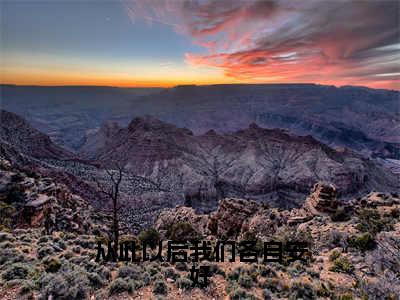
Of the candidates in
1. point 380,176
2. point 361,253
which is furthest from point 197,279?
point 380,176

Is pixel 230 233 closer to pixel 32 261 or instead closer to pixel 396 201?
pixel 396 201

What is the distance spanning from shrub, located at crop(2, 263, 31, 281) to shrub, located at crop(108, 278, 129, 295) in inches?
126

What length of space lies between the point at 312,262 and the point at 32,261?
13.2 meters

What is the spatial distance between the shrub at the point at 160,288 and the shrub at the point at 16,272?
457cm

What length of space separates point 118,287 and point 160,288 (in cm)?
139

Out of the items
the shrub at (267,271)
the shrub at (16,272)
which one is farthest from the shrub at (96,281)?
the shrub at (267,271)

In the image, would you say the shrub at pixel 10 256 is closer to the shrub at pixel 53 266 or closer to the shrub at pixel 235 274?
the shrub at pixel 53 266

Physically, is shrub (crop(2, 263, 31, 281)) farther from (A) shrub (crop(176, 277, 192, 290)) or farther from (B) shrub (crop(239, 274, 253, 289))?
(B) shrub (crop(239, 274, 253, 289))

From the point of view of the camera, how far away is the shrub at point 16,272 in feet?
26.9

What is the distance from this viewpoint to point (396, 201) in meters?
24.0

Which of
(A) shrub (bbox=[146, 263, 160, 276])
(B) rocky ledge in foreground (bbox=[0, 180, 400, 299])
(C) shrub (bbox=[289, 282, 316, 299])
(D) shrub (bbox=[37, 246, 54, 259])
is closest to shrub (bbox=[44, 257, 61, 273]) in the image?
(B) rocky ledge in foreground (bbox=[0, 180, 400, 299])

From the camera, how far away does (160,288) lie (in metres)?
8.34

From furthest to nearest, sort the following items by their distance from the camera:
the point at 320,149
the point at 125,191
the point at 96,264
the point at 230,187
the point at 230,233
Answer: the point at 320,149, the point at 230,187, the point at 125,191, the point at 230,233, the point at 96,264

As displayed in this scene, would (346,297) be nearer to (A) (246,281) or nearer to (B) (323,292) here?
(B) (323,292)
